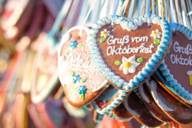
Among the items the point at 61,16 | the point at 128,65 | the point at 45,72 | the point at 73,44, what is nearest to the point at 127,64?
the point at 128,65

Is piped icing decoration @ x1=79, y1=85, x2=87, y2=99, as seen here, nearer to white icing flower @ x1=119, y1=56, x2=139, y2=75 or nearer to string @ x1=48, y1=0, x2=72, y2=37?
white icing flower @ x1=119, y1=56, x2=139, y2=75

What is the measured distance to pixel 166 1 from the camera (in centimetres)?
86

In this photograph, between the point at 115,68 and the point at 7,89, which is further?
the point at 7,89

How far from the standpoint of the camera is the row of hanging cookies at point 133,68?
742 mm

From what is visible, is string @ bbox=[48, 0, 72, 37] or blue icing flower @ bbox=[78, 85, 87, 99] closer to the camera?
blue icing flower @ bbox=[78, 85, 87, 99]

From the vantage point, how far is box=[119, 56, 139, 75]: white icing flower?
2.43 feet

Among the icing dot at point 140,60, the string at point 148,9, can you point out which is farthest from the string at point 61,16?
the icing dot at point 140,60

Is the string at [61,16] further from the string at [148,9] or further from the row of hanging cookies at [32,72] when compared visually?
the string at [148,9]

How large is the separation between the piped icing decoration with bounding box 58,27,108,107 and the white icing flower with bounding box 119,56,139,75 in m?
0.03

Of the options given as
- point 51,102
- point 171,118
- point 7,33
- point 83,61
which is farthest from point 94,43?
point 7,33

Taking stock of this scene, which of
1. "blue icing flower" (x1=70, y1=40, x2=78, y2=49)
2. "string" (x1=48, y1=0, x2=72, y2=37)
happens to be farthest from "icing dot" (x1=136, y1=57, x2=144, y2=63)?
"string" (x1=48, y1=0, x2=72, y2=37)

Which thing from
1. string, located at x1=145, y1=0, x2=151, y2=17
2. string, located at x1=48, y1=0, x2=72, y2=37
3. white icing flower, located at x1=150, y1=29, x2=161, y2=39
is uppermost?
string, located at x1=48, y1=0, x2=72, y2=37

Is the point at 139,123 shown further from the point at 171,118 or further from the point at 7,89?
the point at 7,89

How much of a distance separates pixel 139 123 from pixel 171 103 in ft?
0.39
